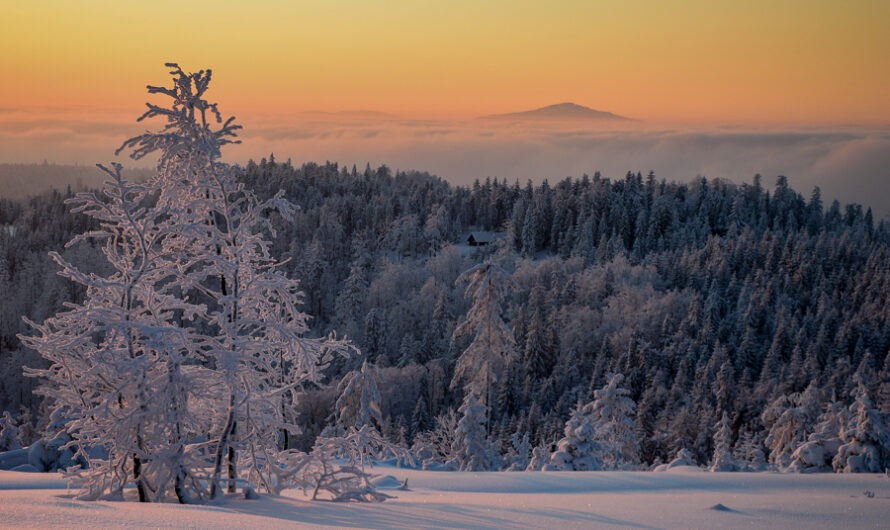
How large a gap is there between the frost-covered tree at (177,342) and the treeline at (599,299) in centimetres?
1650

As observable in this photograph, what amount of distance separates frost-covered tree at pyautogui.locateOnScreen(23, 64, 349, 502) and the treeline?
16497 millimetres

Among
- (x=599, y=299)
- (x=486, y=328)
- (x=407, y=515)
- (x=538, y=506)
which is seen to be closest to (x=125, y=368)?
(x=407, y=515)

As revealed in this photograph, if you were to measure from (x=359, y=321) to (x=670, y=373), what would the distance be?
52.0 m

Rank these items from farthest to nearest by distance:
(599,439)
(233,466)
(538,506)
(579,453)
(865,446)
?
(599,439) < (579,453) < (865,446) < (233,466) < (538,506)

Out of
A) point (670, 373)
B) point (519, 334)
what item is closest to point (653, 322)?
point (670, 373)

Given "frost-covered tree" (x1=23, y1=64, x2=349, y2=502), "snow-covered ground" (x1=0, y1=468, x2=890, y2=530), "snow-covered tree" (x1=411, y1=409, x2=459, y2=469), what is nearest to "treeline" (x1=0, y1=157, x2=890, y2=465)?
"snow-covered tree" (x1=411, y1=409, x2=459, y2=469)

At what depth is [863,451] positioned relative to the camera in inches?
628

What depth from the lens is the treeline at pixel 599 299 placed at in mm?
66000

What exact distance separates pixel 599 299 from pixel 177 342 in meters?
91.7

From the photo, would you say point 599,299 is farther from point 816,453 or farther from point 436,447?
point 816,453

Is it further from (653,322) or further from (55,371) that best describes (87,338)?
(653,322)

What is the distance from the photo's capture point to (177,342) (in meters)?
9.88

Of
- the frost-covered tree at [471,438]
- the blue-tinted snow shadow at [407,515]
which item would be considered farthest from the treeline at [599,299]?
the blue-tinted snow shadow at [407,515]

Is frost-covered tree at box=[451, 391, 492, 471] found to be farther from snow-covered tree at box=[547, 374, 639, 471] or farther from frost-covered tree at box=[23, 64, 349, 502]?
frost-covered tree at box=[23, 64, 349, 502]
